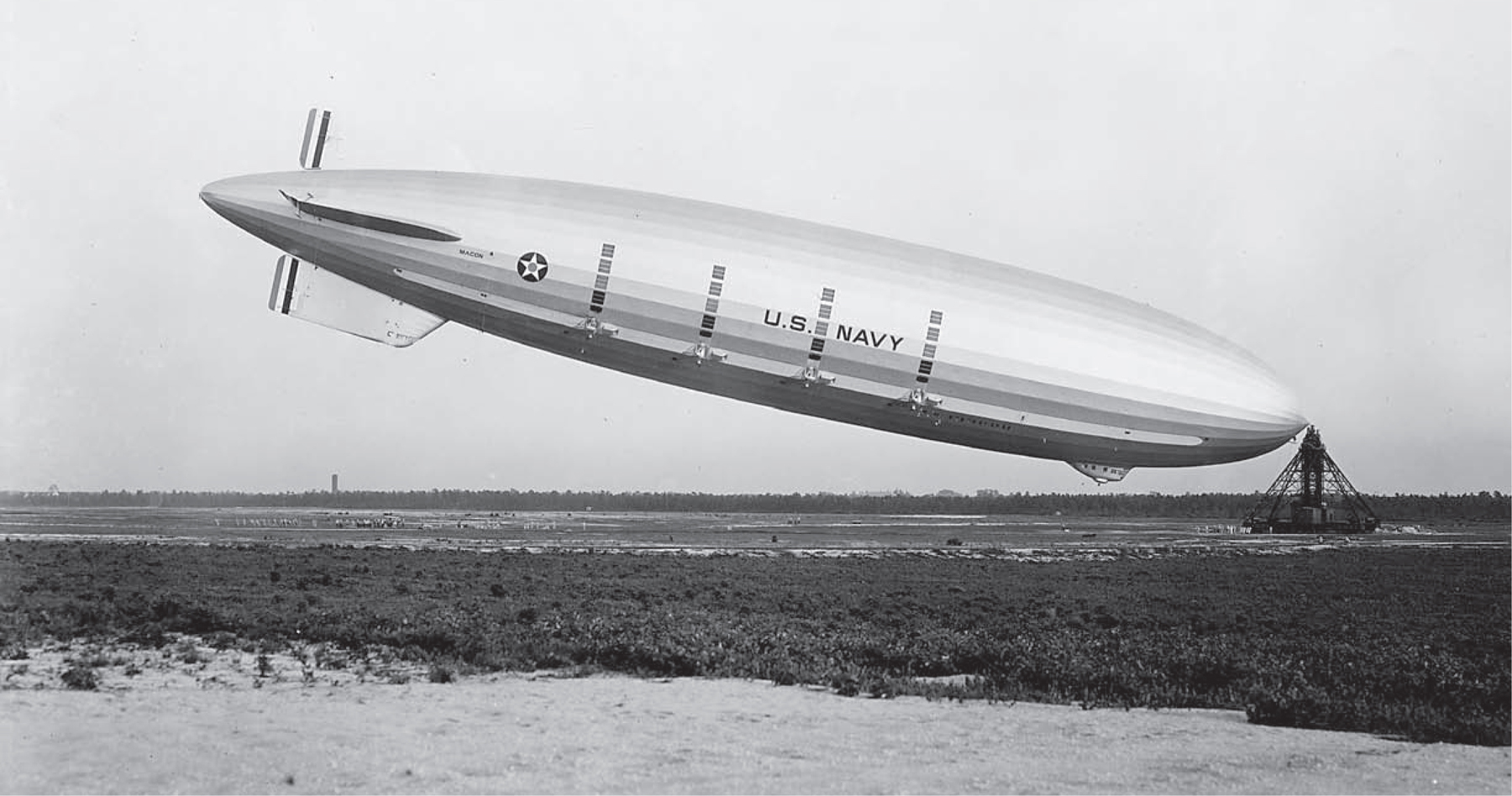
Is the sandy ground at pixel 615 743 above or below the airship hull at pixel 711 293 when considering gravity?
below

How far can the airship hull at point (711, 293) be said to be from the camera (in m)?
16.4

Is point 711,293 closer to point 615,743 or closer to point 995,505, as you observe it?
point 615,743

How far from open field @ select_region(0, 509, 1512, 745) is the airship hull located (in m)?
4.50

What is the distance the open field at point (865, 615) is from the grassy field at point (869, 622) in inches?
3.4

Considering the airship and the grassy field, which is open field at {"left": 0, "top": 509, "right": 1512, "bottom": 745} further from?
the airship

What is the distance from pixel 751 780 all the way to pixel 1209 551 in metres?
49.8

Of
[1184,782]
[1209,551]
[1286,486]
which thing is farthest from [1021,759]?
[1286,486]

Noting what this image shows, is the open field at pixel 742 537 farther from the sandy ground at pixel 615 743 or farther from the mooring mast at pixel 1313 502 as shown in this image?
the sandy ground at pixel 615 743

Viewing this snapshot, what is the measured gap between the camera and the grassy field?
16.1m

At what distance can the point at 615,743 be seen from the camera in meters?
11.7

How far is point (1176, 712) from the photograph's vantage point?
1491cm

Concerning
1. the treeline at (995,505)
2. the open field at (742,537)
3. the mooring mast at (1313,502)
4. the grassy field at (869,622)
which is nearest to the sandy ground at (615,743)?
the grassy field at (869,622)

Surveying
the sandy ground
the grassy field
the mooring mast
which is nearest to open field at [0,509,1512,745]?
the grassy field

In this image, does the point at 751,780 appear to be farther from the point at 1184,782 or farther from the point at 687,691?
the point at 687,691
